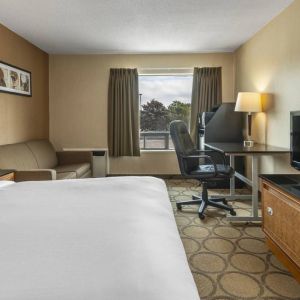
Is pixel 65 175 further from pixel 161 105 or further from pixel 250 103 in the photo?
pixel 250 103

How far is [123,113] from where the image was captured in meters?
5.34

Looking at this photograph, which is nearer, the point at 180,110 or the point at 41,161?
the point at 41,161

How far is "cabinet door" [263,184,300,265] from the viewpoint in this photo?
1.93 meters

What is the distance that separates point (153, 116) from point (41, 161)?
2.30m

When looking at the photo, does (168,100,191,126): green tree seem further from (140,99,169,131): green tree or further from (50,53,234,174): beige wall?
(50,53,234,174): beige wall

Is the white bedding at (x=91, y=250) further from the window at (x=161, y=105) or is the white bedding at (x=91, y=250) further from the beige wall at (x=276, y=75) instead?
the window at (x=161, y=105)

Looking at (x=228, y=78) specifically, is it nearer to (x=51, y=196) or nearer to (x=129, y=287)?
(x=51, y=196)

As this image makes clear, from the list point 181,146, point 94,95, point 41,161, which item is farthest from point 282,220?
point 94,95

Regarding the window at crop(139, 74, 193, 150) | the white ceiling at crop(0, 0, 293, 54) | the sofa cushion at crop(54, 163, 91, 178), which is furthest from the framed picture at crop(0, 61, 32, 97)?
the window at crop(139, 74, 193, 150)

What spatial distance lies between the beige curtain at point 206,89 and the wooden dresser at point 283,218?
3015mm

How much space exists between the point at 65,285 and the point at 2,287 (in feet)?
0.56

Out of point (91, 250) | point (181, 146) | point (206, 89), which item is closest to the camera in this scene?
point (91, 250)

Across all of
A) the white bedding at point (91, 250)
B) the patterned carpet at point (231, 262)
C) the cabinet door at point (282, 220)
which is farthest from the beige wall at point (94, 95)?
the white bedding at point (91, 250)

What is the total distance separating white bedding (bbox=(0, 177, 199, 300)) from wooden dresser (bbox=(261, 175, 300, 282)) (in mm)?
939
